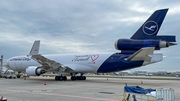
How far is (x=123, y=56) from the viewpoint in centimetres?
2016

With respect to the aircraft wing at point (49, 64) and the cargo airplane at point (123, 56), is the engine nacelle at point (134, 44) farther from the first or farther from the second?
the aircraft wing at point (49, 64)

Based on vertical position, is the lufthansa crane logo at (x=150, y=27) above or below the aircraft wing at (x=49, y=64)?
above

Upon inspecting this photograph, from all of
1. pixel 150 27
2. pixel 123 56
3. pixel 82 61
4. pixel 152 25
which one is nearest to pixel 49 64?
pixel 82 61

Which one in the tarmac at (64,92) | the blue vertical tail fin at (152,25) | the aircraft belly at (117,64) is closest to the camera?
the tarmac at (64,92)

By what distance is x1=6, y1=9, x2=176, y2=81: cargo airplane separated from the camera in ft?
56.6

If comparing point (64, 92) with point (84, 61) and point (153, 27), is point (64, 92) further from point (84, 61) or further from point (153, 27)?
point (84, 61)

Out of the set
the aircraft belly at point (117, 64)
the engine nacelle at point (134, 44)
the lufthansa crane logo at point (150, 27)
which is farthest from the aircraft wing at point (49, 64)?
the lufthansa crane logo at point (150, 27)

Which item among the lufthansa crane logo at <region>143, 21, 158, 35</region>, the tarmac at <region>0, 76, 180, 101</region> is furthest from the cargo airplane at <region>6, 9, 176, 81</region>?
the tarmac at <region>0, 76, 180, 101</region>

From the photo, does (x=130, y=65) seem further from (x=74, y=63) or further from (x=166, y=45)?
(x=74, y=63)

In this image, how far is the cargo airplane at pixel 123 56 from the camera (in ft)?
56.6

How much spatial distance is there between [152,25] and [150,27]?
1.00ft

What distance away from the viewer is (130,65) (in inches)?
766

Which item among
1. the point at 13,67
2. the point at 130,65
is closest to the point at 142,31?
the point at 130,65

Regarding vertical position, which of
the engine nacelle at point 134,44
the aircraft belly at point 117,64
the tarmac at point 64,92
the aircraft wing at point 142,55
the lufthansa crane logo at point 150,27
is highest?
the lufthansa crane logo at point 150,27
